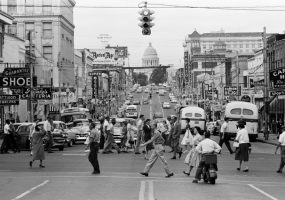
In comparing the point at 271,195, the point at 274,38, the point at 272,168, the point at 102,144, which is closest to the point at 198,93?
the point at 274,38

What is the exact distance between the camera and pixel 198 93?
536 feet

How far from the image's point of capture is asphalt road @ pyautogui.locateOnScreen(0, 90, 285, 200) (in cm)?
1859

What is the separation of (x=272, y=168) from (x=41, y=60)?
66.5 metres

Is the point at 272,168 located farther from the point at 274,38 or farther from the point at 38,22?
the point at 38,22

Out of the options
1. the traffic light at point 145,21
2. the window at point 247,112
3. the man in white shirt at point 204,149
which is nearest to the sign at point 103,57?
the window at point 247,112

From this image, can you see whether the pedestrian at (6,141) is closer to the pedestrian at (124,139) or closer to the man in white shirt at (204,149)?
the pedestrian at (124,139)

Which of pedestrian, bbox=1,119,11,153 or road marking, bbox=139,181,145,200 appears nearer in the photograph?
road marking, bbox=139,181,145,200

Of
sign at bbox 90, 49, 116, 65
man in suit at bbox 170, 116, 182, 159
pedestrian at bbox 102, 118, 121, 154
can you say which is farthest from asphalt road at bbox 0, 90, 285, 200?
sign at bbox 90, 49, 116, 65

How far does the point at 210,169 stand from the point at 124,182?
2.59 meters

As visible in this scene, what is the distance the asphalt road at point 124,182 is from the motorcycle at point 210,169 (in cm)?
27

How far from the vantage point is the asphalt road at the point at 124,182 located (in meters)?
18.6

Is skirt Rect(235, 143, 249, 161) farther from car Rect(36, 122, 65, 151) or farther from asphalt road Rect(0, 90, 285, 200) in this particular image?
car Rect(36, 122, 65, 151)

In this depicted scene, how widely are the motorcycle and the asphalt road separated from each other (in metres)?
0.27

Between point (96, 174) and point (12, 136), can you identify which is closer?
point (96, 174)
